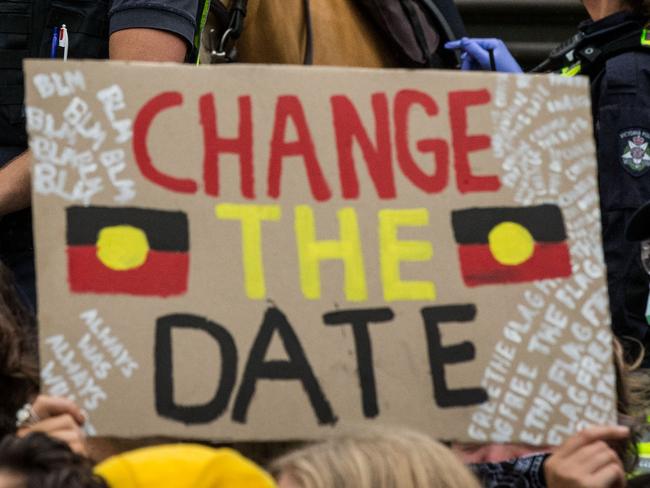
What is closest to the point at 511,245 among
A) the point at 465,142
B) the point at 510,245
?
the point at 510,245

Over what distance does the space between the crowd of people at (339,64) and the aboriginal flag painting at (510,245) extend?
11.9 inches

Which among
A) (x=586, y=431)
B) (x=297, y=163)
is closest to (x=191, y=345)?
(x=297, y=163)

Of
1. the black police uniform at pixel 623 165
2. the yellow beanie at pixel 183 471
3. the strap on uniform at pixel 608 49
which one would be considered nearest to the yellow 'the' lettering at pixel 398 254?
the yellow beanie at pixel 183 471

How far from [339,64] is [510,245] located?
1.28 meters

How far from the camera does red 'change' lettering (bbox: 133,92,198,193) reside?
116 inches

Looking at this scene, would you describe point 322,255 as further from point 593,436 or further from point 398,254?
point 593,436

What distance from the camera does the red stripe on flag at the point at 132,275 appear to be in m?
2.91

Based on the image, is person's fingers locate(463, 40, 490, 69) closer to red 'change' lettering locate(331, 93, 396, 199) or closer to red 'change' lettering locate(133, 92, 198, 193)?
red 'change' lettering locate(331, 93, 396, 199)

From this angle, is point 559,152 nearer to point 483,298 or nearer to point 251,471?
point 483,298

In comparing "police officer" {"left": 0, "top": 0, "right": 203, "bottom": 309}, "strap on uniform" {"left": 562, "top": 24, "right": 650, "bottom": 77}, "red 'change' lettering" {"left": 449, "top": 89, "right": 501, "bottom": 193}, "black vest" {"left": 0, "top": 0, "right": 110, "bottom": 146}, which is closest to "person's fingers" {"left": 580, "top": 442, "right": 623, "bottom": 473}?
"red 'change' lettering" {"left": 449, "top": 89, "right": 501, "bottom": 193}

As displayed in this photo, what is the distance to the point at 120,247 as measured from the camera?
9.61 feet

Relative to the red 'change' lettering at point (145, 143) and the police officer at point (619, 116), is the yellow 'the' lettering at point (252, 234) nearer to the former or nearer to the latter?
the red 'change' lettering at point (145, 143)

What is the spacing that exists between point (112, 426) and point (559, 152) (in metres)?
0.93

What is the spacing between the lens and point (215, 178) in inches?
117
